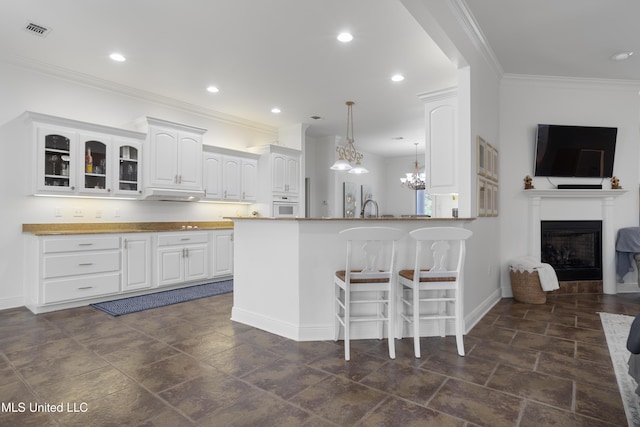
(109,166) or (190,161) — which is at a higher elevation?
(190,161)

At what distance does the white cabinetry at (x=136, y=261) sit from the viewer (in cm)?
428

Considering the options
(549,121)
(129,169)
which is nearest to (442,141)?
(549,121)

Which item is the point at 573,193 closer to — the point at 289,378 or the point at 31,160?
the point at 289,378

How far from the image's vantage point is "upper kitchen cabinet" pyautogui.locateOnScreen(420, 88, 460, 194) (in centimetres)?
371

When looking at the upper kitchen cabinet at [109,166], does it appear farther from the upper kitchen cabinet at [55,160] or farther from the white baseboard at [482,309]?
the white baseboard at [482,309]

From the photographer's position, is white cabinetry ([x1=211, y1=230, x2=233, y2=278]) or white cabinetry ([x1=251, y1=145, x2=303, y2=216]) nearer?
white cabinetry ([x1=211, y1=230, x2=233, y2=278])

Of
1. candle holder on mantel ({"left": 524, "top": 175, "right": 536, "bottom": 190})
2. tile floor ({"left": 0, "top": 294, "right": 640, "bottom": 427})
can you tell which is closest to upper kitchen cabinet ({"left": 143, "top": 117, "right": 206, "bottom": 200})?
tile floor ({"left": 0, "top": 294, "right": 640, "bottom": 427})

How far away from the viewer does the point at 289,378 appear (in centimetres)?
223

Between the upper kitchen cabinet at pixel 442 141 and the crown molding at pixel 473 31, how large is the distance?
506mm

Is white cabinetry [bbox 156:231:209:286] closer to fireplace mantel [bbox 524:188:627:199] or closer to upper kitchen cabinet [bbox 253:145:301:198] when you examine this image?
upper kitchen cabinet [bbox 253:145:301:198]

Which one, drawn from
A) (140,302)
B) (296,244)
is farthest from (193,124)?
(296,244)

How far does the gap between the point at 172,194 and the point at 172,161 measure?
0.47 meters

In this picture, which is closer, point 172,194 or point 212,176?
point 172,194

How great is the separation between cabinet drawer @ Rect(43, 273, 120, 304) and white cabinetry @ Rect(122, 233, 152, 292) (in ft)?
0.41
